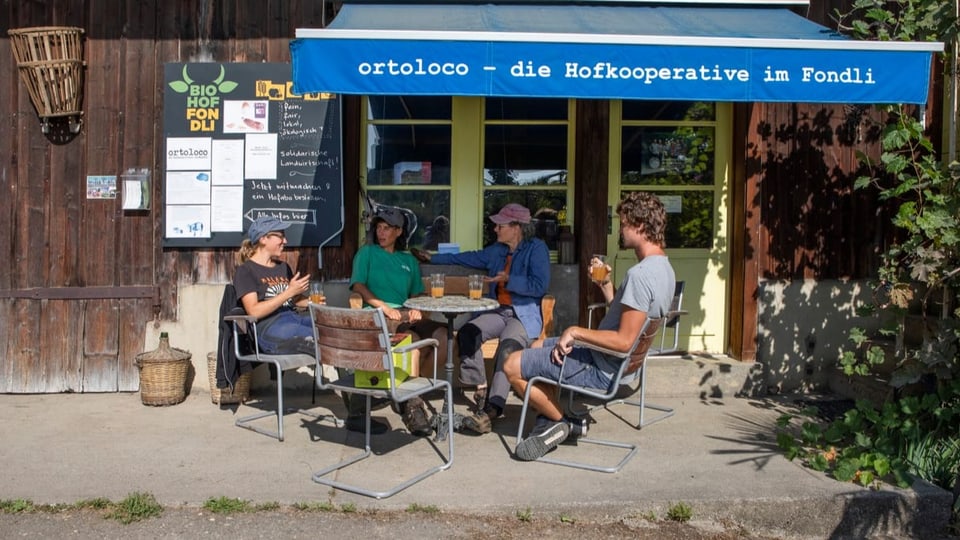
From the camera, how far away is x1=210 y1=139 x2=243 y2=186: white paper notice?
604 cm

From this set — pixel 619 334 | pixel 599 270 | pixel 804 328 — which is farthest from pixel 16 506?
pixel 804 328

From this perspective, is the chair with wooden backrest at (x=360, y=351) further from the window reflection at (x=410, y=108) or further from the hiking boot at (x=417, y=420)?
the window reflection at (x=410, y=108)

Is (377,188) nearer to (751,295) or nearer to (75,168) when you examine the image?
(75,168)

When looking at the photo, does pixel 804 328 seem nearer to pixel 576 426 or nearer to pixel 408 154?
pixel 576 426

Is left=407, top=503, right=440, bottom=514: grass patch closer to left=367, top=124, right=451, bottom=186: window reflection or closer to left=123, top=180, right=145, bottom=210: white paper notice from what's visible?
left=367, top=124, right=451, bottom=186: window reflection

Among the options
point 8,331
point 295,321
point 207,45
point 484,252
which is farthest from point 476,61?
point 8,331

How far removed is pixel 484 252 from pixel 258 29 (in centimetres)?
230

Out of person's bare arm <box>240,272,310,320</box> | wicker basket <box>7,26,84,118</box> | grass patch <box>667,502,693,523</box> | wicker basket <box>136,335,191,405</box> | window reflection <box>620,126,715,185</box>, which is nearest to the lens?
grass patch <box>667,502,693,523</box>

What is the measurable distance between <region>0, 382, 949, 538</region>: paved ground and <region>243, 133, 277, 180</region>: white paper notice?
5.68 ft

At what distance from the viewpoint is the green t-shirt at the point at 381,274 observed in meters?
5.48

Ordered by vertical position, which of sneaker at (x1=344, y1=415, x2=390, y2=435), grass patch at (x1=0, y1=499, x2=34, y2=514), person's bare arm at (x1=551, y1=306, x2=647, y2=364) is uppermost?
person's bare arm at (x1=551, y1=306, x2=647, y2=364)

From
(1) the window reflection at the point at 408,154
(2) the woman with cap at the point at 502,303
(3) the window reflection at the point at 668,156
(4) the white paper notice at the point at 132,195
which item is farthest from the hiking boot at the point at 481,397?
(4) the white paper notice at the point at 132,195

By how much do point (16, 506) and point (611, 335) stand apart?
2944mm

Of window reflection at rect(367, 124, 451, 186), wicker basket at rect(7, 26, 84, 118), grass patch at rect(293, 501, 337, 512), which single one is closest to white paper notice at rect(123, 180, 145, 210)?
wicker basket at rect(7, 26, 84, 118)
